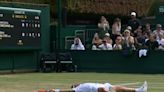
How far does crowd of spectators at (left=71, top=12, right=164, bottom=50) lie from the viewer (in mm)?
22969

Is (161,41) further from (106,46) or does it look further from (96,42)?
(96,42)

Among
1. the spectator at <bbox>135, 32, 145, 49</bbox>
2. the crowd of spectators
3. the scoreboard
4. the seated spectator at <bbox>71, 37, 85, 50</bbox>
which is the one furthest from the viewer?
the seated spectator at <bbox>71, 37, 85, 50</bbox>

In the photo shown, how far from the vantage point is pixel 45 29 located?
992 inches

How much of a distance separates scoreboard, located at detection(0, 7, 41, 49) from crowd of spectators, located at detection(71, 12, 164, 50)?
188cm

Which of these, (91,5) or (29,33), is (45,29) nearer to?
(29,33)

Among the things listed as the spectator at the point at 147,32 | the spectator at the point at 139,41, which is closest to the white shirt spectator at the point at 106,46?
the spectator at the point at 139,41

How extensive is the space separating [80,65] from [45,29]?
2.45m

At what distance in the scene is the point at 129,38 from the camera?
76.5 feet

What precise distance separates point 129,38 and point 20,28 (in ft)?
15.3

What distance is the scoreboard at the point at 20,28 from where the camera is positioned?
22.3m

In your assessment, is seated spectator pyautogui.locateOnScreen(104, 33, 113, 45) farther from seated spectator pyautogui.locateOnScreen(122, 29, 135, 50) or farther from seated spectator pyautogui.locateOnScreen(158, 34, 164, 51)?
seated spectator pyautogui.locateOnScreen(158, 34, 164, 51)

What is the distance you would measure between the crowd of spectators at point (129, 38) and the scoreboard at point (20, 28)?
1880 millimetres

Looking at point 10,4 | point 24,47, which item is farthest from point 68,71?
point 10,4

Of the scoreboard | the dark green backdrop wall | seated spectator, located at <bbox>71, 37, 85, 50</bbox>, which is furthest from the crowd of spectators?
the scoreboard
